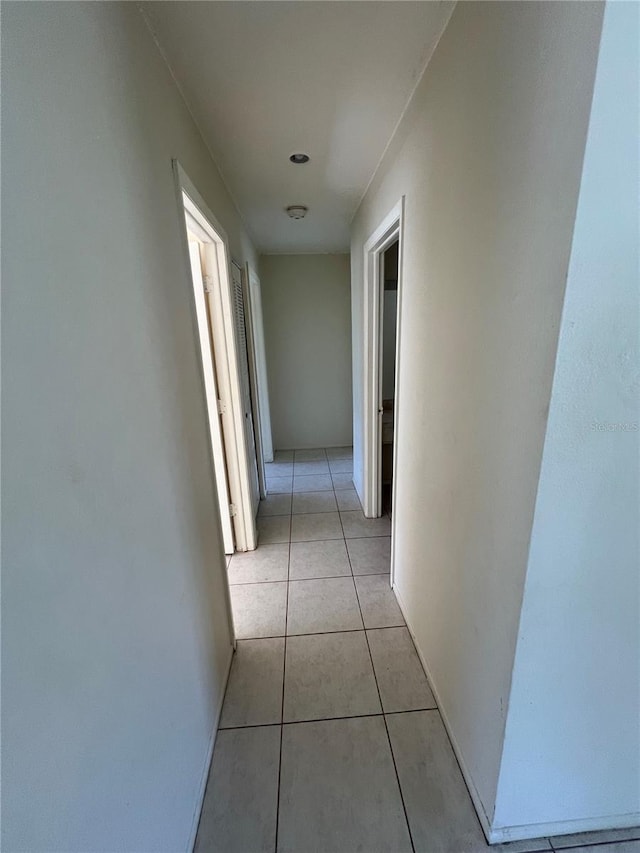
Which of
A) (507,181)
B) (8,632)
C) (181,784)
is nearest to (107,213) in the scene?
(8,632)

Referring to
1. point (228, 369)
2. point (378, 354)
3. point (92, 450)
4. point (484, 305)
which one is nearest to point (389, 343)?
point (378, 354)

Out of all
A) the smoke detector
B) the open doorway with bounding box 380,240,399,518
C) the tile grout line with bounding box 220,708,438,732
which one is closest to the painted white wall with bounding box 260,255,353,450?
the open doorway with bounding box 380,240,399,518

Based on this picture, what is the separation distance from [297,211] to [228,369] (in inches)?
52.5

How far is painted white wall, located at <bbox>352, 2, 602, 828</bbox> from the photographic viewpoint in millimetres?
675

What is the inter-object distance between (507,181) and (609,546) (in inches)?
34.4

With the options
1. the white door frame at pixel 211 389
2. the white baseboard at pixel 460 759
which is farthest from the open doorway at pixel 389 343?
the white baseboard at pixel 460 759

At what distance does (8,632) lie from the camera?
46 cm

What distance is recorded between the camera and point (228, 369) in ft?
7.03

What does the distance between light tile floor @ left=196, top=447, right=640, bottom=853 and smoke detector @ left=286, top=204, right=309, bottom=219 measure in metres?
2.48

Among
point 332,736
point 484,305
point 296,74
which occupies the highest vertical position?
point 296,74

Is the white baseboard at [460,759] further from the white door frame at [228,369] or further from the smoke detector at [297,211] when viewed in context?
the smoke detector at [297,211]

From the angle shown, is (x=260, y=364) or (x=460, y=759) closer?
(x=460, y=759)

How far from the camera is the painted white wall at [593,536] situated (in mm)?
601

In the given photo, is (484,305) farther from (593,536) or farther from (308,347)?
(308,347)
